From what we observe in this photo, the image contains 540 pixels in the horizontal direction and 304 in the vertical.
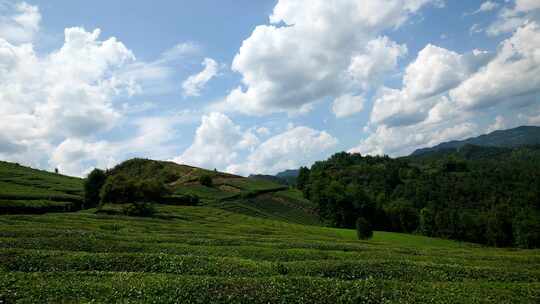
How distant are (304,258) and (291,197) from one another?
151 metres

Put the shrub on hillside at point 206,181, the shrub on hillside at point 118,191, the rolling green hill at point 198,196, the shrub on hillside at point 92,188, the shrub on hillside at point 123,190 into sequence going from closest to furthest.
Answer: the rolling green hill at point 198,196 → the shrub on hillside at point 118,191 → the shrub on hillside at point 123,190 → the shrub on hillside at point 92,188 → the shrub on hillside at point 206,181

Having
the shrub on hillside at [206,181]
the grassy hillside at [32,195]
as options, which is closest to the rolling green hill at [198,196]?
the grassy hillside at [32,195]

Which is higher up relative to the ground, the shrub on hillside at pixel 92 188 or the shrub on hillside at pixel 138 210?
the shrub on hillside at pixel 92 188

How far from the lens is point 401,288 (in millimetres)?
30203

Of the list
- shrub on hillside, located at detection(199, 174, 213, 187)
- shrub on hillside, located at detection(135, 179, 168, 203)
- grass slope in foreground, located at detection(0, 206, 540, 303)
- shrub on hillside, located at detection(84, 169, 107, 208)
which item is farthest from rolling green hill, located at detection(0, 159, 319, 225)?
grass slope in foreground, located at detection(0, 206, 540, 303)

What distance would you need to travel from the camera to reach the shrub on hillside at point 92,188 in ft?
447

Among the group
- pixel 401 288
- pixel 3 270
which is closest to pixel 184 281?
pixel 3 270

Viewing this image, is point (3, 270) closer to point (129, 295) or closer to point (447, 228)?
point (129, 295)

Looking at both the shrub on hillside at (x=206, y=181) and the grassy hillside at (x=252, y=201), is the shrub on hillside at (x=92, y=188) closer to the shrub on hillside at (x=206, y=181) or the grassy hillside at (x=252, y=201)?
the grassy hillside at (x=252, y=201)

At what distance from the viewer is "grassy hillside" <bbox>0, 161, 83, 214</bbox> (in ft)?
315

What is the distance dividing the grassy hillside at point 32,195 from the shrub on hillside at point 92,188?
288 cm

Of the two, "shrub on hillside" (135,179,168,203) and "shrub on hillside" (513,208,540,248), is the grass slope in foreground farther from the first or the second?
"shrub on hillside" (513,208,540,248)

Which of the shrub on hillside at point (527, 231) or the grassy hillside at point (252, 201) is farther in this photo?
the grassy hillside at point (252, 201)

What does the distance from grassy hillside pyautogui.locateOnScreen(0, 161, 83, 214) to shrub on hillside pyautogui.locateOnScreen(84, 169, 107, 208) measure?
288 cm
